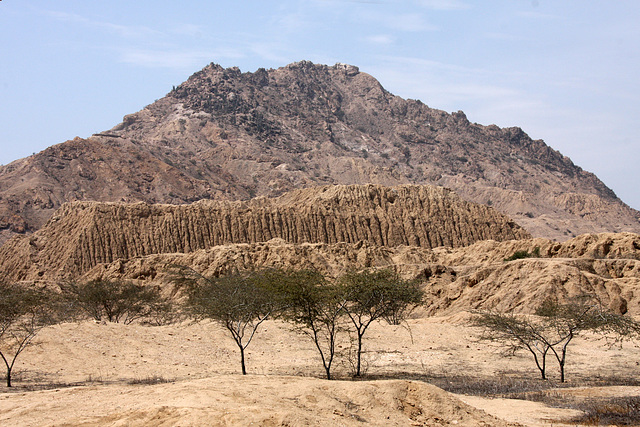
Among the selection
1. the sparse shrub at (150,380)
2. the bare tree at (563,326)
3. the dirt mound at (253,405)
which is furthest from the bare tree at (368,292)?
the dirt mound at (253,405)

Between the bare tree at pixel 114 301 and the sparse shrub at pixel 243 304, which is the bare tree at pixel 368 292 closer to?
the sparse shrub at pixel 243 304

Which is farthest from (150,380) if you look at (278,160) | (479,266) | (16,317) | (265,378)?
(278,160)

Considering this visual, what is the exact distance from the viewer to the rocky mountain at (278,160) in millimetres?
109562

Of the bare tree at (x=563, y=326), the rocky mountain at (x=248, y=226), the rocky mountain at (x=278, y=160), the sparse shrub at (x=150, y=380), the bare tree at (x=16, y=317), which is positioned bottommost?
the sparse shrub at (x=150, y=380)

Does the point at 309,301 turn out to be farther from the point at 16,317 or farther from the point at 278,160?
the point at 278,160

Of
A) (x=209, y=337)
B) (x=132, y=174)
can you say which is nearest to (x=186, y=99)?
(x=132, y=174)

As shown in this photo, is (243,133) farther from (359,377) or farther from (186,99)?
(359,377)

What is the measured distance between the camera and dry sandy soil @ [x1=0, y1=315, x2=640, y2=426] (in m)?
13.2

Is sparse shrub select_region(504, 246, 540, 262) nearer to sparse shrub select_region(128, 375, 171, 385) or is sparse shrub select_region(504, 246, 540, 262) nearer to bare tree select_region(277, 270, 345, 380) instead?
bare tree select_region(277, 270, 345, 380)

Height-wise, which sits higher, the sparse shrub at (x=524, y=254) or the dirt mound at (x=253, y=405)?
the sparse shrub at (x=524, y=254)

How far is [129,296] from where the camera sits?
136 feet

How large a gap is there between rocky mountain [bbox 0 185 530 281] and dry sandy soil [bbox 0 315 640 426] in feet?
137

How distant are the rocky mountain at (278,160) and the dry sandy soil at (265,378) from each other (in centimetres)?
7096

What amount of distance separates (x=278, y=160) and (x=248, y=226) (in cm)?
6762
